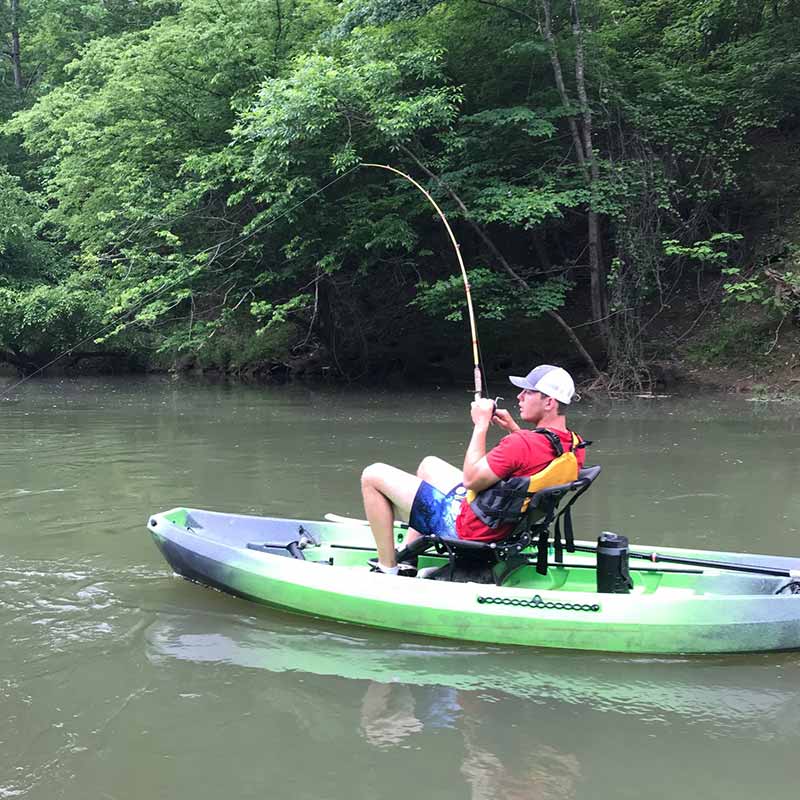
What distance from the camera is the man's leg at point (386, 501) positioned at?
4508 millimetres

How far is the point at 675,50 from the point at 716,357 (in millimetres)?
6165

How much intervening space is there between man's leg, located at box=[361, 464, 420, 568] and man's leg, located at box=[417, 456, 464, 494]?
129 mm

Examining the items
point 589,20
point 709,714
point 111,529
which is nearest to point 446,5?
point 589,20

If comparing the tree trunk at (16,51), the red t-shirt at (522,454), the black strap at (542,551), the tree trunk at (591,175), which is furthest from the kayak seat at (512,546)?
the tree trunk at (16,51)

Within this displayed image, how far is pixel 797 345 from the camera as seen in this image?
1452 centimetres

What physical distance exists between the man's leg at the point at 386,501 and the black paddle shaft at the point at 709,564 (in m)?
1.08

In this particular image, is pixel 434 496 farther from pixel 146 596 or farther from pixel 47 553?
pixel 47 553

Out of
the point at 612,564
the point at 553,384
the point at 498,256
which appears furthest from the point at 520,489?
the point at 498,256

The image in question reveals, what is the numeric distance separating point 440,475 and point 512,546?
61cm

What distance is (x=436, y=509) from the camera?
445 cm

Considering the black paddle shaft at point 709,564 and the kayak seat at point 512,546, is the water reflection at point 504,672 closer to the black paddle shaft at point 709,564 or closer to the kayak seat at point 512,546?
the kayak seat at point 512,546

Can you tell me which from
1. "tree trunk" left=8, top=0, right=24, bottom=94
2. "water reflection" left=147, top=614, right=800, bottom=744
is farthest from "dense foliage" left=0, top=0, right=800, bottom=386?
"tree trunk" left=8, top=0, right=24, bottom=94

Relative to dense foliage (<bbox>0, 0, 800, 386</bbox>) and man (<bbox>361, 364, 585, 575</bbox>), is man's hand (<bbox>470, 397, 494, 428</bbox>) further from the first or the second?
dense foliage (<bbox>0, 0, 800, 386</bbox>)

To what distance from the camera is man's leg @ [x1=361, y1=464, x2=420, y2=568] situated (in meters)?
4.51
